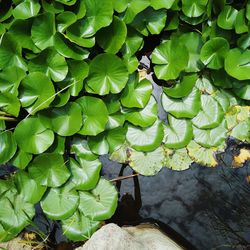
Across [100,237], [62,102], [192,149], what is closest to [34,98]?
[62,102]

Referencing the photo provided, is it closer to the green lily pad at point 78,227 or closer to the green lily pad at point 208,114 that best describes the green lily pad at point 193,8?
the green lily pad at point 208,114

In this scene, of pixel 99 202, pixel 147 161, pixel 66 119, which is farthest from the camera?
pixel 147 161

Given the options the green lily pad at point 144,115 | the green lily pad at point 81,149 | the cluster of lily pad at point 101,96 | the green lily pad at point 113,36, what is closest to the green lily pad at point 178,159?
→ the cluster of lily pad at point 101,96

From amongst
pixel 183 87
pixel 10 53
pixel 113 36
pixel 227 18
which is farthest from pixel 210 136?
pixel 10 53

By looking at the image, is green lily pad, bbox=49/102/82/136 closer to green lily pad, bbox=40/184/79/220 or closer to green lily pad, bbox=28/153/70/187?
green lily pad, bbox=28/153/70/187

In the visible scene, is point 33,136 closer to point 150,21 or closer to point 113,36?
point 113,36

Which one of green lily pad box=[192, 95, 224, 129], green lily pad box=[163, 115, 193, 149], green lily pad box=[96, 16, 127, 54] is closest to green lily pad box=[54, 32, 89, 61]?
green lily pad box=[96, 16, 127, 54]
